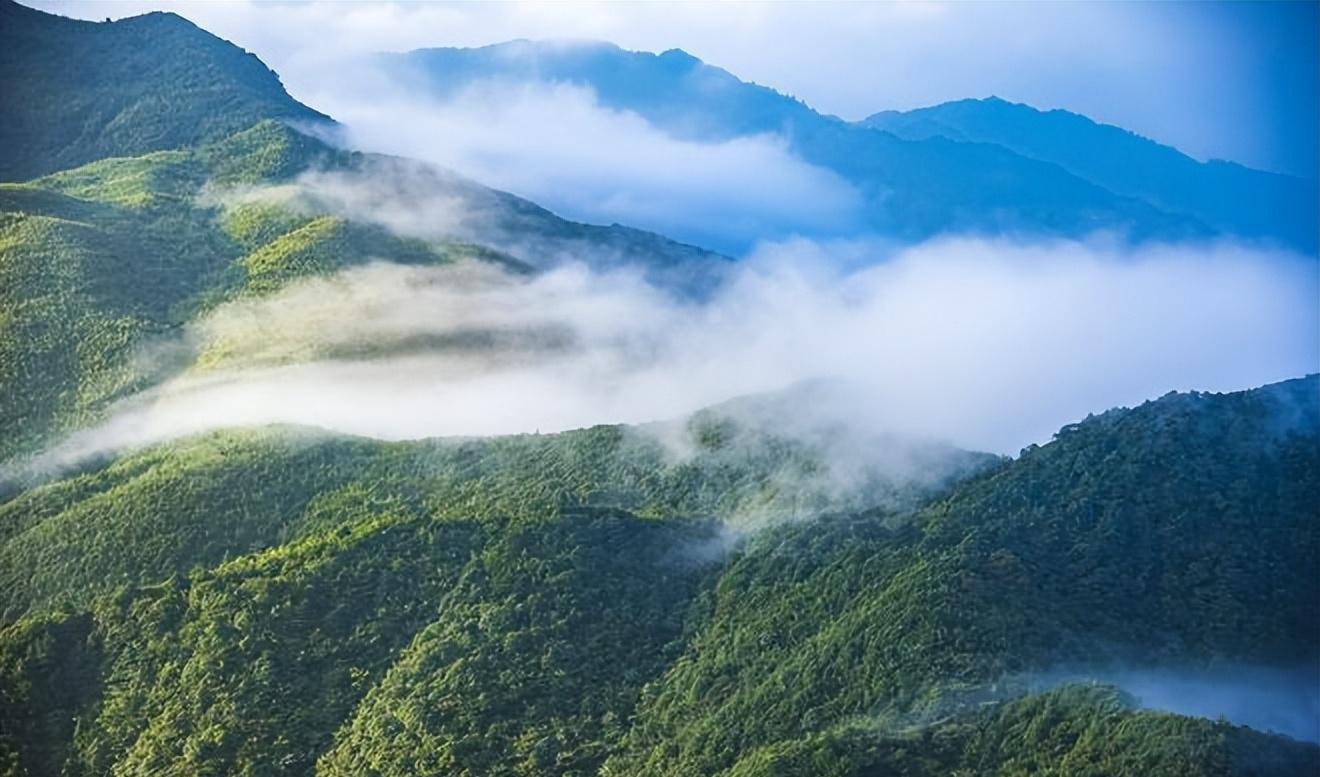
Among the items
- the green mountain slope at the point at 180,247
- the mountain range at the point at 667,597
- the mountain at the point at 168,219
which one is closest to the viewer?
the mountain range at the point at 667,597

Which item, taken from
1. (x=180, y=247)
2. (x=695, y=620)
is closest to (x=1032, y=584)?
(x=695, y=620)

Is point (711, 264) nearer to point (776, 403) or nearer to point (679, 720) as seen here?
point (776, 403)

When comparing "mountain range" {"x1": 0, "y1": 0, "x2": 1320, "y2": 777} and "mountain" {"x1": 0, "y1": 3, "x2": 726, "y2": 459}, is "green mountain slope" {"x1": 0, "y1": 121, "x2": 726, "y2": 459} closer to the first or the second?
"mountain" {"x1": 0, "y1": 3, "x2": 726, "y2": 459}

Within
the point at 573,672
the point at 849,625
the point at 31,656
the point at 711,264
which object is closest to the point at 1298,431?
the point at 849,625

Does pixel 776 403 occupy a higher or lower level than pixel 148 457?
higher

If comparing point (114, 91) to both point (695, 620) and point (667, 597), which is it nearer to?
point (667, 597)

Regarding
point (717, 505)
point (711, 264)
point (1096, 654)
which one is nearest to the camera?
point (1096, 654)

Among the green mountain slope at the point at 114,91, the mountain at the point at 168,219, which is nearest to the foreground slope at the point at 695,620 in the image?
the mountain at the point at 168,219

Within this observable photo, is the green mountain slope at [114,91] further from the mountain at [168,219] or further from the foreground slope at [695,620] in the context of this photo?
the foreground slope at [695,620]
